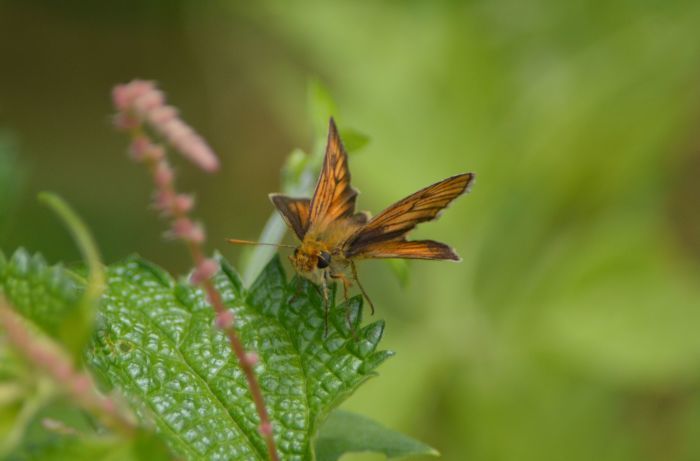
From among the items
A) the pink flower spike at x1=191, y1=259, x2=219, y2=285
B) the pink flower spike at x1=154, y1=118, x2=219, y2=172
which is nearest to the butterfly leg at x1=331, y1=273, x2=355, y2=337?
the pink flower spike at x1=191, y1=259, x2=219, y2=285

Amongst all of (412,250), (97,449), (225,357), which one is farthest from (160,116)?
(412,250)

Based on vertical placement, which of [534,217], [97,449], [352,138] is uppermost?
[534,217]

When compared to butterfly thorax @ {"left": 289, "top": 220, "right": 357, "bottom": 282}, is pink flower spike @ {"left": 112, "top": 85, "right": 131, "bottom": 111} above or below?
below

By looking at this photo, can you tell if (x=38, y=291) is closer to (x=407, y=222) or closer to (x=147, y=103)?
(x=147, y=103)

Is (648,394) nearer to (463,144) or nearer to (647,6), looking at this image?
(463,144)

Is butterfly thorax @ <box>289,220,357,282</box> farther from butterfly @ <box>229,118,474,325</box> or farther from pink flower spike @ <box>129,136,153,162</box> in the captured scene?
pink flower spike @ <box>129,136,153,162</box>

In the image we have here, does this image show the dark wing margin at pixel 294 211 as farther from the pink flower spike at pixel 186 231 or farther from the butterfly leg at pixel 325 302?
the pink flower spike at pixel 186 231

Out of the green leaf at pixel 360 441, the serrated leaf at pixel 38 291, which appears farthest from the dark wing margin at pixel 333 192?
the serrated leaf at pixel 38 291
